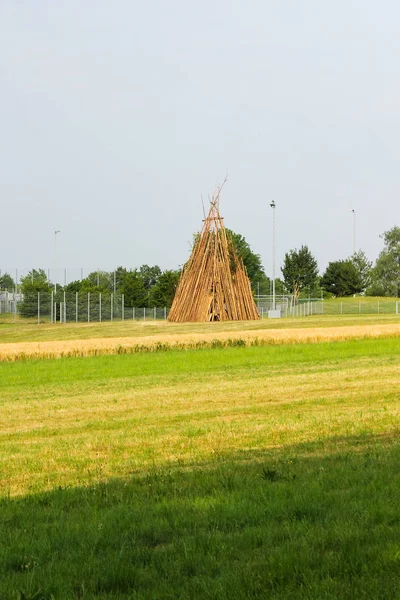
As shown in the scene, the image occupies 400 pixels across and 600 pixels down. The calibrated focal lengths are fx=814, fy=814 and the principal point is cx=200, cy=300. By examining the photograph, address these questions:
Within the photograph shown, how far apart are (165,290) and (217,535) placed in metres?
69.7

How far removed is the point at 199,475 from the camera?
7492 mm

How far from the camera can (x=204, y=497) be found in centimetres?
Answer: 643

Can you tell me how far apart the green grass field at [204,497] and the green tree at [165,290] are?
188 ft

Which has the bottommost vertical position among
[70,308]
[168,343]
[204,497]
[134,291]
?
[204,497]

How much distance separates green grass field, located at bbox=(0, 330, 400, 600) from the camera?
4.37 meters

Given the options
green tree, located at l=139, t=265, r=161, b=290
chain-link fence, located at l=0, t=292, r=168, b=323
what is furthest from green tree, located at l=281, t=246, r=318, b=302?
chain-link fence, located at l=0, t=292, r=168, b=323

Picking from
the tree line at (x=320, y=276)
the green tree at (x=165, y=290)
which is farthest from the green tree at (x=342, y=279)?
the green tree at (x=165, y=290)

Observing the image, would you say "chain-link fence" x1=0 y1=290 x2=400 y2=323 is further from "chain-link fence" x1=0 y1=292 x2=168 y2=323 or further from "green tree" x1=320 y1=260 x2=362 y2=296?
"green tree" x1=320 y1=260 x2=362 y2=296

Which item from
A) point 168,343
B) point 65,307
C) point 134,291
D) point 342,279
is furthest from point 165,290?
point 168,343

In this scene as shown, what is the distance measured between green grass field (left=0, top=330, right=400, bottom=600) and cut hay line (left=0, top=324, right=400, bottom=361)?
41.4ft

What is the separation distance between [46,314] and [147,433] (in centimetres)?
4416

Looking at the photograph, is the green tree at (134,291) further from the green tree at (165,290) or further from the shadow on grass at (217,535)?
the shadow on grass at (217,535)

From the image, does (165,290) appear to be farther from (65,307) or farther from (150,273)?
(150,273)

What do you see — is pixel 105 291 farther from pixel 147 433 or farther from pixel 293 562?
pixel 293 562
